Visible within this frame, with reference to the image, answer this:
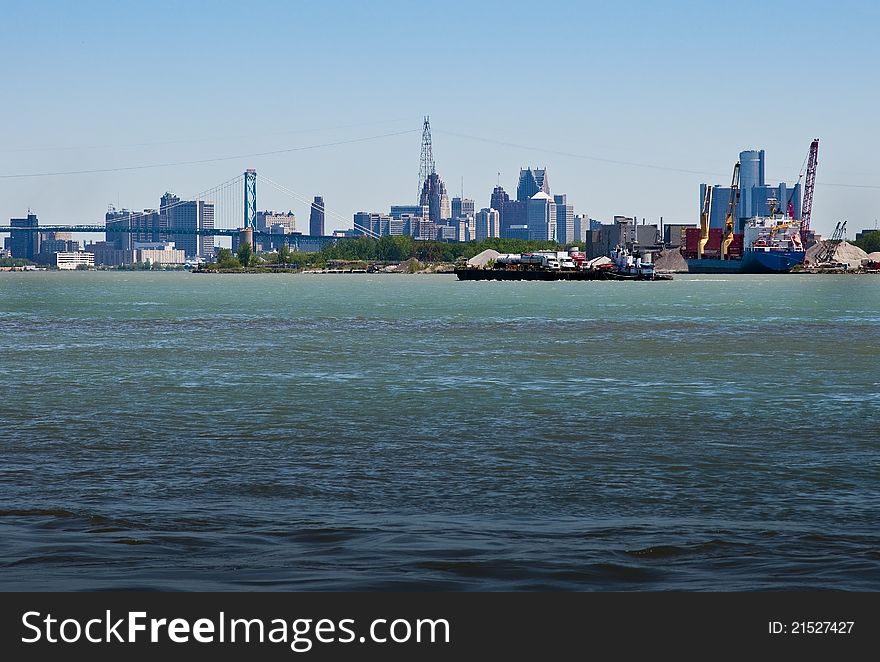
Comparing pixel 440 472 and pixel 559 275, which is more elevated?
pixel 440 472

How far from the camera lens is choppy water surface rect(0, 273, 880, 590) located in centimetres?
1055

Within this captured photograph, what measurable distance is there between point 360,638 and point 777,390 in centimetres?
2024

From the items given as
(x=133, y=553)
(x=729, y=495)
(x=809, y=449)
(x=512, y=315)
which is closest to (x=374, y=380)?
(x=809, y=449)

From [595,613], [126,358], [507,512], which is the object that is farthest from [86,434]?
[126,358]

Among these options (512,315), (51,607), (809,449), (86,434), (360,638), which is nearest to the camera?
(360,638)

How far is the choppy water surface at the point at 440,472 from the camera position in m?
10.6

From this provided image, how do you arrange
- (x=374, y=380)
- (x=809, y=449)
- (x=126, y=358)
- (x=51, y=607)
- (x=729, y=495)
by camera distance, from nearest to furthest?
(x=51, y=607)
(x=729, y=495)
(x=809, y=449)
(x=374, y=380)
(x=126, y=358)

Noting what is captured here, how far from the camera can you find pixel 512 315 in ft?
225

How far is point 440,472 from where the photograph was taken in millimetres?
15562

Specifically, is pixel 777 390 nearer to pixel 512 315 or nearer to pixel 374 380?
pixel 374 380

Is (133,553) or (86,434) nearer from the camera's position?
(133,553)

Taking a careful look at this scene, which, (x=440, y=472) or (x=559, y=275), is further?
(x=559, y=275)

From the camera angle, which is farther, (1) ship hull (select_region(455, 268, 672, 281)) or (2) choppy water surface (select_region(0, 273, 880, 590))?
(1) ship hull (select_region(455, 268, 672, 281))

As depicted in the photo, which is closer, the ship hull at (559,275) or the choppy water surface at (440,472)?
the choppy water surface at (440,472)
